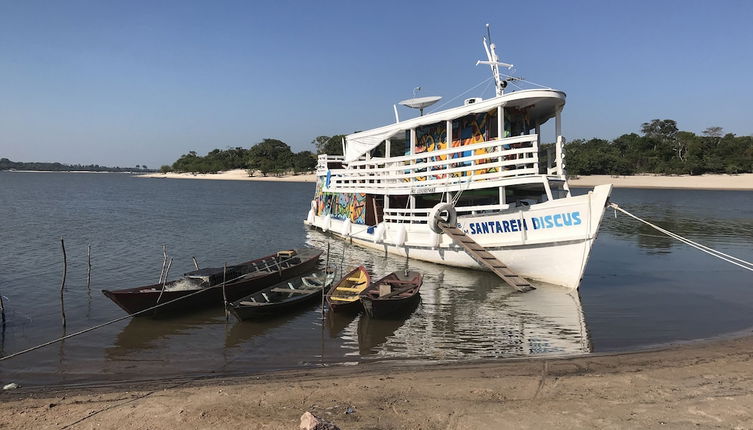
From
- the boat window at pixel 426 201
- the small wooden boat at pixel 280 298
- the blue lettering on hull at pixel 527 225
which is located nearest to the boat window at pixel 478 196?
the boat window at pixel 426 201

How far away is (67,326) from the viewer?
12.2 metres

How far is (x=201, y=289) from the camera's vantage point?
1320 cm

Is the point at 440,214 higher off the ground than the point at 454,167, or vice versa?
the point at 454,167

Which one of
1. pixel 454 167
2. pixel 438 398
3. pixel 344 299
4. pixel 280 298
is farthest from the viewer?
pixel 454 167

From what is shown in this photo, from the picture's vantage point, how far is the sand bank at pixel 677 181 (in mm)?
86312

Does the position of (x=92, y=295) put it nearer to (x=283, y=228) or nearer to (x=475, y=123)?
(x=475, y=123)

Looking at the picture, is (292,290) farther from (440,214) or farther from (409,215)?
(409,215)

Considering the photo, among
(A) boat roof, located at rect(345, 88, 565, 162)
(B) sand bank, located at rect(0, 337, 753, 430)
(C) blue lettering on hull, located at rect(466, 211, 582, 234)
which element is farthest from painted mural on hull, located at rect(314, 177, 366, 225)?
(B) sand bank, located at rect(0, 337, 753, 430)

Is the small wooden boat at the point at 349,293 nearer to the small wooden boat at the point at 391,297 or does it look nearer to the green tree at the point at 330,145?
the small wooden boat at the point at 391,297

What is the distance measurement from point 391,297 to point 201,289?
5.61 meters

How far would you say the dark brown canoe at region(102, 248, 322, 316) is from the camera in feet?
39.5

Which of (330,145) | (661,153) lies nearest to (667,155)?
(661,153)

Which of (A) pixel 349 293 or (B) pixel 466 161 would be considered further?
(B) pixel 466 161

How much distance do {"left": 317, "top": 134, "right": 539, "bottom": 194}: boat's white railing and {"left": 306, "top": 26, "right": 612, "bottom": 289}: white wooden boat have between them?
46mm
